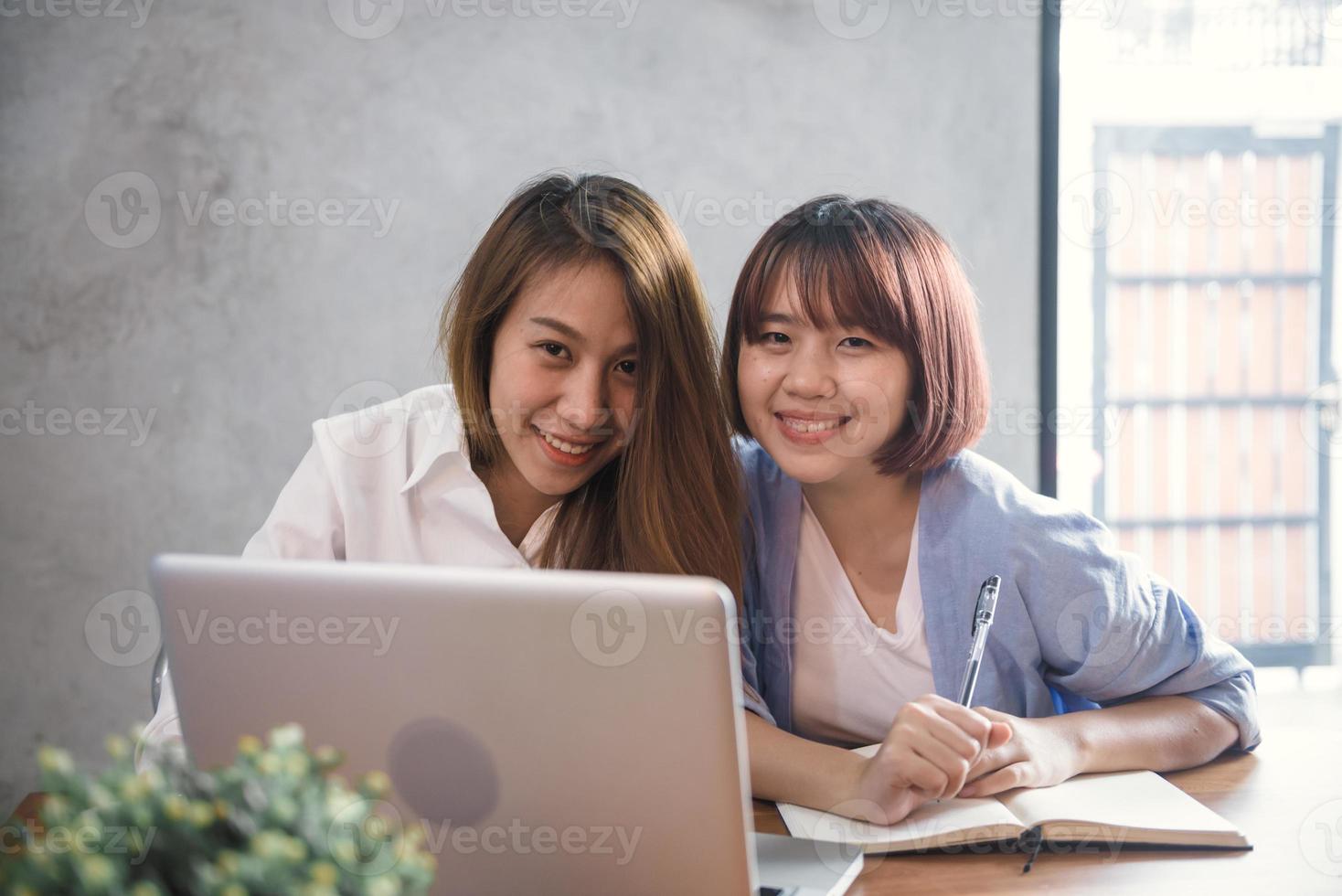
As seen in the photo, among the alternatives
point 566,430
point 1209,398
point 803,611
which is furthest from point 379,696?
point 1209,398

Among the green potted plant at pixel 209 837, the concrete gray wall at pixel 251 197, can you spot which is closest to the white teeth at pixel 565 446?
the green potted plant at pixel 209 837

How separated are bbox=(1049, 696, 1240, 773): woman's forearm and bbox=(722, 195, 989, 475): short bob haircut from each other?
0.38 m

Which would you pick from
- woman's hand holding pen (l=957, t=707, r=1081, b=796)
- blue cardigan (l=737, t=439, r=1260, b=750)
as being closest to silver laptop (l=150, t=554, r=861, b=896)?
woman's hand holding pen (l=957, t=707, r=1081, b=796)

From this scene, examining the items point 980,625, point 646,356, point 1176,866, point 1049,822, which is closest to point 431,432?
point 646,356

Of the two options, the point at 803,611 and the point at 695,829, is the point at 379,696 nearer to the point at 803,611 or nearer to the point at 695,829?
the point at 695,829

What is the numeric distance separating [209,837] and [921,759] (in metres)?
0.69

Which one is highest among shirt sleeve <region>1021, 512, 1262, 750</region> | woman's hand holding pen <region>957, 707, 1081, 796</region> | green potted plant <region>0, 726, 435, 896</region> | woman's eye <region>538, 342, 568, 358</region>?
woman's eye <region>538, 342, 568, 358</region>

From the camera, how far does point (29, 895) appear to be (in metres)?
0.52

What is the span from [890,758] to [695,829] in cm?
36

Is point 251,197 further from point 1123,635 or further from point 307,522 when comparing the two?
point 1123,635

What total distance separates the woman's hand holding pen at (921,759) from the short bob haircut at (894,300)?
44 cm

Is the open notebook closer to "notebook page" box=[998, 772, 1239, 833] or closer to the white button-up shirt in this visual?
"notebook page" box=[998, 772, 1239, 833]

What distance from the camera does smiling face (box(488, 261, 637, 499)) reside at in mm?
1369

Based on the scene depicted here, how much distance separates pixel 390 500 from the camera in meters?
1.49
